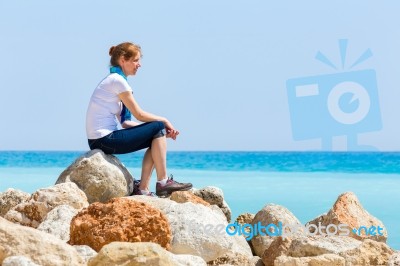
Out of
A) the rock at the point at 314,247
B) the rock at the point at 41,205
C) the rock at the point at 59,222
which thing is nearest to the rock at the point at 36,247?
the rock at the point at 59,222

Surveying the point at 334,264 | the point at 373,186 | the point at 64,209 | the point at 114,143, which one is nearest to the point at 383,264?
the point at 334,264

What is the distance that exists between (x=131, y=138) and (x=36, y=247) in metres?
2.92

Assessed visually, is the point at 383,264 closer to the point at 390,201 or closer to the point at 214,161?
the point at 390,201

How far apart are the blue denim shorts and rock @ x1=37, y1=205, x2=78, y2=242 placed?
149 cm

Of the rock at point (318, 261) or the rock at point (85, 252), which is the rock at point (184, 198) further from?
the rock at point (85, 252)

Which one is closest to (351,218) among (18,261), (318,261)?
(318,261)

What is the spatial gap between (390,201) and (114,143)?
1041cm

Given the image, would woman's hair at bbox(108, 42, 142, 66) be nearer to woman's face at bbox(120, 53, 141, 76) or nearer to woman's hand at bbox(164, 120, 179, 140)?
woman's face at bbox(120, 53, 141, 76)

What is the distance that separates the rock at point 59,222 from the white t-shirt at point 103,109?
1615mm

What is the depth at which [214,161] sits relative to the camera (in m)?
39.3

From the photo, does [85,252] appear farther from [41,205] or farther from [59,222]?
[41,205]

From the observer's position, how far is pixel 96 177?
714cm

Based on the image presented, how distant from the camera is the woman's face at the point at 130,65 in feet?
24.3

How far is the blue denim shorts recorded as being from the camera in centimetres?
723
